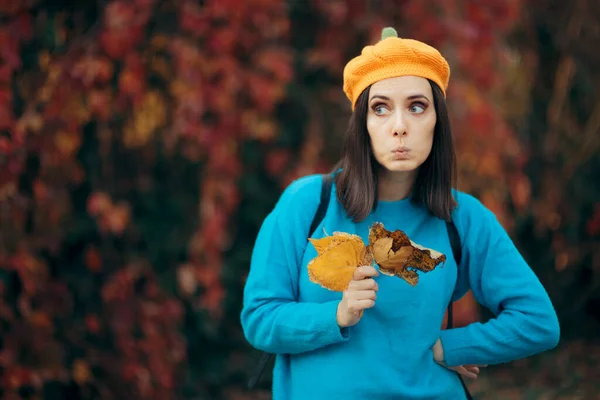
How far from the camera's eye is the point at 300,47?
4535mm

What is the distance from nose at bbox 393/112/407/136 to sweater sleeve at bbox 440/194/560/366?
294mm

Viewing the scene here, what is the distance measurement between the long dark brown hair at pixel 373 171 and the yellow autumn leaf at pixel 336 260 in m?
0.19

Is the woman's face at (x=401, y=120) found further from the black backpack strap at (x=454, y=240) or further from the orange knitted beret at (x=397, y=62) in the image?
the black backpack strap at (x=454, y=240)

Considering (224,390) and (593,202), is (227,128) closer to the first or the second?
(224,390)

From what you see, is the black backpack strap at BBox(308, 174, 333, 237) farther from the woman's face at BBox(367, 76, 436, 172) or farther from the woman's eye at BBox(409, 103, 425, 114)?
the woman's eye at BBox(409, 103, 425, 114)

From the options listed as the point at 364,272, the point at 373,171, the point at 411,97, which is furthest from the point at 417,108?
the point at 364,272

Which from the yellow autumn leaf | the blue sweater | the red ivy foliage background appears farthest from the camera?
the red ivy foliage background

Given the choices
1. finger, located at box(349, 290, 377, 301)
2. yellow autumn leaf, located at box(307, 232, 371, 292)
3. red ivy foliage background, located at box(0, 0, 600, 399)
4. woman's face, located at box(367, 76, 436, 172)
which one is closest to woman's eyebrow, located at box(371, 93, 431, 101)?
woman's face, located at box(367, 76, 436, 172)

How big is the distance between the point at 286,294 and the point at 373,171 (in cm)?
38

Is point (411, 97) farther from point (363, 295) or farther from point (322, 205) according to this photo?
point (363, 295)

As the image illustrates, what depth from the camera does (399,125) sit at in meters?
1.87

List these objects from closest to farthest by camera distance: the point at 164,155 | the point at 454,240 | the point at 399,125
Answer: the point at 399,125 < the point at 454,240 < the point at 164,155

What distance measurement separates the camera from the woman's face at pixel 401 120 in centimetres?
189

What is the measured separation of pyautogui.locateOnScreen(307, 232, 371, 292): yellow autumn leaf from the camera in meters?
1.71
